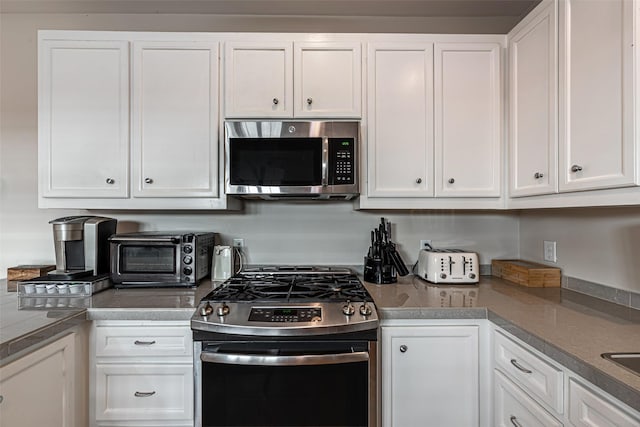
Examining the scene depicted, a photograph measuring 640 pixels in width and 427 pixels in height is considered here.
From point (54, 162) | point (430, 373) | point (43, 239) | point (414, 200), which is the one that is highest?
point (54, 162)

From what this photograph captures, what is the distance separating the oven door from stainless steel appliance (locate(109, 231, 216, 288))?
0.59m

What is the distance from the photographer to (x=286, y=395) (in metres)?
1.33

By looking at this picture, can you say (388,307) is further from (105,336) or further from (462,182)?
(105,336)

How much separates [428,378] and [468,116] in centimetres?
137

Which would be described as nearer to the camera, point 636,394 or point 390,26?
point 636,394

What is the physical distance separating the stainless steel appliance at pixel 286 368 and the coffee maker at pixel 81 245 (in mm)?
833

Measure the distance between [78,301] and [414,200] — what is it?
1.74m

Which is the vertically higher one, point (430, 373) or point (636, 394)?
point (636, 394)

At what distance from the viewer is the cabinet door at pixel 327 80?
183 cm

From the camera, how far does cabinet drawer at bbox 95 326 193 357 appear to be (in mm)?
1441

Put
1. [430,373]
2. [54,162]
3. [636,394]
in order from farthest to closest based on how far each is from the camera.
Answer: [54,162] < [430,373] < [636,394]

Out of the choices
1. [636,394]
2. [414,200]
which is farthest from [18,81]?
[636,394]

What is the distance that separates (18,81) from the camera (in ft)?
7.19

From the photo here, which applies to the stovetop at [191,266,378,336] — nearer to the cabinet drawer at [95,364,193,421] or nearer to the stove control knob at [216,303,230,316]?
the stove control knob at [216,303,230,316]
